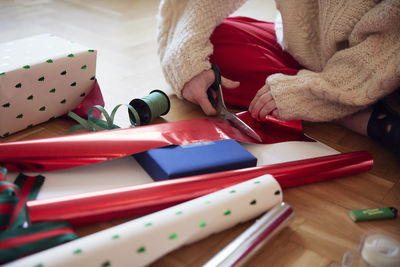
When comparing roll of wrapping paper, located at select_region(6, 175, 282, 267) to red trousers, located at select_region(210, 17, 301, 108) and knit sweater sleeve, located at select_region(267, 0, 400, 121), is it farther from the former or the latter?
red trousers, located at select_region(210, 17, 301, 108)

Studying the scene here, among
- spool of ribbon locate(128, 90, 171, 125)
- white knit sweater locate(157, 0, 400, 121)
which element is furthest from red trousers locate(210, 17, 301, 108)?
spool of ribbon locate(128, 90, 171, 125)

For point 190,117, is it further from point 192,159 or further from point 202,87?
point 192,159

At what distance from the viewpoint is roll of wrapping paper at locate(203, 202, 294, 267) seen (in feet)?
1.92

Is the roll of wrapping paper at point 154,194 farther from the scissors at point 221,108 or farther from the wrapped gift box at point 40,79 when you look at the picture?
the wrapped gift box at point 40,79

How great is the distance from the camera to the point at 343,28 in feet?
3.15

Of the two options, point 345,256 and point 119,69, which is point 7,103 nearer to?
point 119,69

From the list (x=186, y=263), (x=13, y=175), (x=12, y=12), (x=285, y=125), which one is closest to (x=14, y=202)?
(x=13, y=175)

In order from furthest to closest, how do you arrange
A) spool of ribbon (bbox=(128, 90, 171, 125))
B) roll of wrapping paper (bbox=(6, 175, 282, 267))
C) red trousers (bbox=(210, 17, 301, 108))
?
red trousers (bbox=(210, 17, 301, 108)), spool of ribbon (bbox=(128, 90, 171, 125)), roll of wrapping paper (bbox=(6, 175, 282, 267))

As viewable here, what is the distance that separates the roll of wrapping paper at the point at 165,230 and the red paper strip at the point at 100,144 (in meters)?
0.20

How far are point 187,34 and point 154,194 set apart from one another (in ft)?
1.62

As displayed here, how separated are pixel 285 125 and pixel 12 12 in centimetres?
143

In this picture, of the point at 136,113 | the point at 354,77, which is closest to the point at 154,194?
the point at 136,113

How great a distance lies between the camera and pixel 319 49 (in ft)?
3.53

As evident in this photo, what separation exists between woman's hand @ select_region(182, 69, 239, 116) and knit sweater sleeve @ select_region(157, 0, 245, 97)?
0.05 ft
